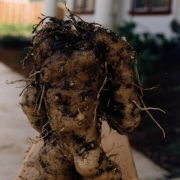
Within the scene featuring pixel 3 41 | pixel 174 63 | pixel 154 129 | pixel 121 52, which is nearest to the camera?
pixel 121 52

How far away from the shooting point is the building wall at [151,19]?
1074 cm

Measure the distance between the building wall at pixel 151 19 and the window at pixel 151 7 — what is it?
0.32 feet

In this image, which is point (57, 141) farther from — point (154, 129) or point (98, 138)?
point (154, 129)

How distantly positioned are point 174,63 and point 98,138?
26.4 feet

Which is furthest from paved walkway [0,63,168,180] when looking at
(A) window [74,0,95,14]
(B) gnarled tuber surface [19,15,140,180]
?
(A) window [74,0,95,14]

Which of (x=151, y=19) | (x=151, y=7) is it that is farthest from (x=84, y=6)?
(x=151, y=19)

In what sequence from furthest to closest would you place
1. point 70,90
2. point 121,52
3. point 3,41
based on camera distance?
point 3,41 → point 121,52 → point 70,90

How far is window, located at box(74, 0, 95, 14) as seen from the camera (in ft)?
46.4

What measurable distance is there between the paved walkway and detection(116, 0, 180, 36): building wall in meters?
3.38

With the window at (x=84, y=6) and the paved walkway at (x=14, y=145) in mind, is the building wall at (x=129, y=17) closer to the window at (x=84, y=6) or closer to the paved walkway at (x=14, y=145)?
the window at (x=84, y=6)

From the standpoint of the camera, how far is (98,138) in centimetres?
195

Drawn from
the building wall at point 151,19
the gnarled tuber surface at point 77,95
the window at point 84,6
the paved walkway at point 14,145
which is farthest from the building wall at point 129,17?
the gnarled tuber surface at point 77,95

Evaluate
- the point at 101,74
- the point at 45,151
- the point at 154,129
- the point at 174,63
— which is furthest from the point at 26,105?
the point at 174,63

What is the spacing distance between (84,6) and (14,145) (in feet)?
28.8
